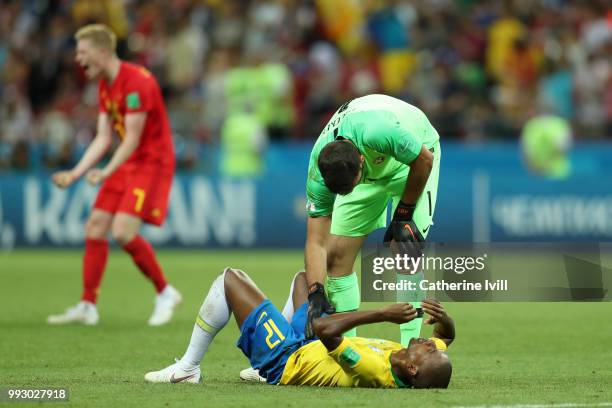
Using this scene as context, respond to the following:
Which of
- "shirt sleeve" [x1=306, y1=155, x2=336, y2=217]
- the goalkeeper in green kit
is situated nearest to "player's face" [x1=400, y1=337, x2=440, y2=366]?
the goalkeeper in green kit

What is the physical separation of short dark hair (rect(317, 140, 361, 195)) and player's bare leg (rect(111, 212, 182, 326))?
432 centimetres

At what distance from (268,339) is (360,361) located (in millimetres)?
561

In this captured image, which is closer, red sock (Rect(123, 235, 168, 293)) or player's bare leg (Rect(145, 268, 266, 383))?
player's bare leg (Rect(145, 268, 266, 383))

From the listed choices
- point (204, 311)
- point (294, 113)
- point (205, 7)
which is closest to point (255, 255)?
point (294, 113)

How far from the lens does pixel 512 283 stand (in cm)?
754

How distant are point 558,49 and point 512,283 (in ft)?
44.4

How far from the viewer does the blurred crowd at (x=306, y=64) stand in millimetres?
19938

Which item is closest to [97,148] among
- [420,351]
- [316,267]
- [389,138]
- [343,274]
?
[343,274]

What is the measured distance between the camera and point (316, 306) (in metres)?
7.23

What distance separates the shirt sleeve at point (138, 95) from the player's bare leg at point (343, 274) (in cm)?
333

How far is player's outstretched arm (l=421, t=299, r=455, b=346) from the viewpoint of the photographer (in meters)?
6.98

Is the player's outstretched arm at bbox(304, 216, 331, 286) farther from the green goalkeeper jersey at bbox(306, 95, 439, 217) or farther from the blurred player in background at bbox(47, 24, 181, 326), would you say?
the blurred player in background at bbox(47, 24, 181, 326)

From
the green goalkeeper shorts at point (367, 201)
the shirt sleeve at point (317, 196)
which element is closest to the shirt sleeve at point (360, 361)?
the shirt sleeve at point (317, 196)

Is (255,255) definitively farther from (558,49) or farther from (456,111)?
(558,49)
